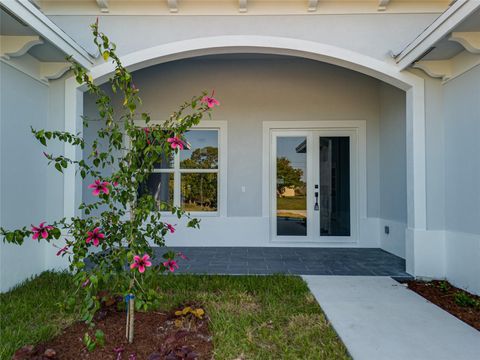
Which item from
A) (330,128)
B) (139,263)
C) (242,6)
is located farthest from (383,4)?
(139,263)

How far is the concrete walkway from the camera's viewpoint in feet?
7.54

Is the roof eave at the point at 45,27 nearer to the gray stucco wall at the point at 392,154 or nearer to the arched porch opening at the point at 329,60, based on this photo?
the arched porch opening at the point at 329,60

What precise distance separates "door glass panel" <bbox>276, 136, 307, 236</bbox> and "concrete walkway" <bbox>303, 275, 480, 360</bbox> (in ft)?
7.67

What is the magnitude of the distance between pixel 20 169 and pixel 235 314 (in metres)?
3.01

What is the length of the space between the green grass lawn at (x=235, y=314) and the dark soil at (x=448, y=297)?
4.33 ft

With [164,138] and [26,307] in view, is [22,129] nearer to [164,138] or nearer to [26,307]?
[26,307]

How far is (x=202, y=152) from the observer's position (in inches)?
247

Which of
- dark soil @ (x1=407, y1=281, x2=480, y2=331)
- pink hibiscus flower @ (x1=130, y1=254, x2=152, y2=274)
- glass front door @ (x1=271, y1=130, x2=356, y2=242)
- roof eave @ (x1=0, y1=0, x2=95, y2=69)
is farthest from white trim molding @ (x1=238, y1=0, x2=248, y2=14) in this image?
dark soil @ (x1=407, y1=281, x2=480, y2=331)

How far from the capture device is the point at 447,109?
13.0ft

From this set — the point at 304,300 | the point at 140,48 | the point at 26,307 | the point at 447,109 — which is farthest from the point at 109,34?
the point at 447,109

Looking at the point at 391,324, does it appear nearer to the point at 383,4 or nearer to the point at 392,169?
the point at 392,169

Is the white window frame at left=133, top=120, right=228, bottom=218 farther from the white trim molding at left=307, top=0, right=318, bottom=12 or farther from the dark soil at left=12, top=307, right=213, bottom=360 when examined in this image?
Result: the dark soil at left=12, top=307, right=213, bottom=360

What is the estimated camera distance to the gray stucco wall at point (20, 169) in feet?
11.2

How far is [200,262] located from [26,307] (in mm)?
2338
